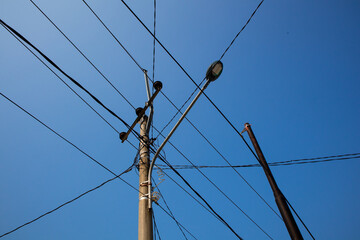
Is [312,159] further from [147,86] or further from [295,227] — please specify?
[147,86]

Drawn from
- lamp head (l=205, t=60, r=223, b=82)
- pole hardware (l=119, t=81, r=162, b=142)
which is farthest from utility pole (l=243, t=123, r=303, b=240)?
pole hardware (l=119, t=81, r=162, b=142)

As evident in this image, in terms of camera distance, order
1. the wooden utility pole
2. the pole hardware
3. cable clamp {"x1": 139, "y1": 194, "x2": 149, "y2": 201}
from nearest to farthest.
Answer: the wooden utility pole, cable clamp {"x1": 139, "y1": 194, "x2": 149, "y2": 201}, the pole hardware

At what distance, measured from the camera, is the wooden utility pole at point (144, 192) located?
352cm

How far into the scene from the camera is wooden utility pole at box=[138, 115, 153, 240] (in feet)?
11.5

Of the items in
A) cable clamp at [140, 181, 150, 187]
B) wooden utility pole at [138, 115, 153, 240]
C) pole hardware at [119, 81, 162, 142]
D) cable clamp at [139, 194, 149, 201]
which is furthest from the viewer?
pole hardware at [119, 81, 162, 142]

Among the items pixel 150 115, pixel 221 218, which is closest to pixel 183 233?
pixel 221 218

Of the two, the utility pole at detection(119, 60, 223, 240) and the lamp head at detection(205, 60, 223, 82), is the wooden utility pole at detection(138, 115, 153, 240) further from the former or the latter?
the lamp head at detection(205, 60, 223, 82)

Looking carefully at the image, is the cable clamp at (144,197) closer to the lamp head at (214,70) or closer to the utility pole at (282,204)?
the lamp head at (214,70)

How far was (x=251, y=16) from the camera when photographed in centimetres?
432

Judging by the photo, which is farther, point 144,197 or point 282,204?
point 282,204

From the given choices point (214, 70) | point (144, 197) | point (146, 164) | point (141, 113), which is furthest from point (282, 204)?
point (141, 113)

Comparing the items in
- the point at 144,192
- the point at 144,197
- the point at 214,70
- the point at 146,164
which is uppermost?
the point at 214,70

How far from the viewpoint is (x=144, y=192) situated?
404 centimetres

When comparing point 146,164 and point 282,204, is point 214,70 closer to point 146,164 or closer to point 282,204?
point 146,164
